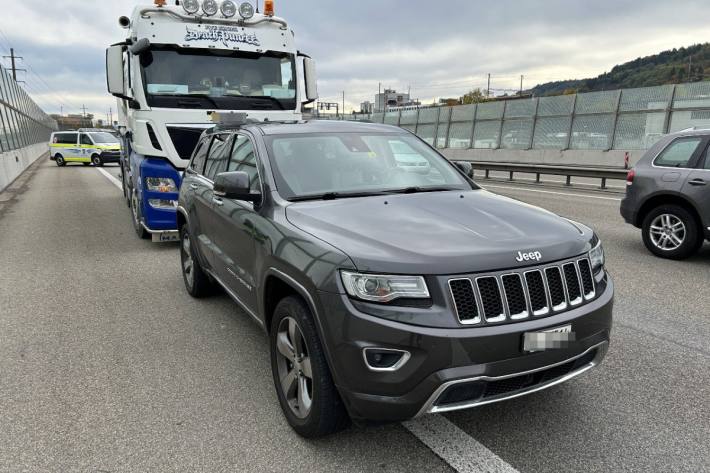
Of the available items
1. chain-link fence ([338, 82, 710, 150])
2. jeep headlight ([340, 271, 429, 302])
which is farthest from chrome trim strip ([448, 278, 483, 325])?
chain-link fence ([338, 82, 710, 150])

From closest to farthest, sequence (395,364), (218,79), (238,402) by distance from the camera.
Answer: (395,364) < (238,402) < (218,79)

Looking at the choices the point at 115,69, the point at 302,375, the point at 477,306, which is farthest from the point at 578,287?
the point at 115,69

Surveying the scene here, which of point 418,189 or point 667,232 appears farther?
point 667,232

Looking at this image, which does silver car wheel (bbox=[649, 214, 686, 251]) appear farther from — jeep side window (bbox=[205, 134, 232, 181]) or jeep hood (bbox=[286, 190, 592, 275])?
jeep side window (bbox=[205, 134, 232, 181])

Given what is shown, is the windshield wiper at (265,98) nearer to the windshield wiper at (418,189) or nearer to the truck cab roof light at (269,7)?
the truck cab roof light at (269,7)

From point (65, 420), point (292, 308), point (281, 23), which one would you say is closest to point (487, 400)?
point (292, 308)

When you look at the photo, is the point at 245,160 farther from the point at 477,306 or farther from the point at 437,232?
the point at 477,306

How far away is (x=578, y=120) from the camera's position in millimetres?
24875

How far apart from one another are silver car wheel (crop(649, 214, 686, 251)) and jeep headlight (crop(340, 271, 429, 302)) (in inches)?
238

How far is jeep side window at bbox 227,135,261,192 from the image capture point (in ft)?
12.5

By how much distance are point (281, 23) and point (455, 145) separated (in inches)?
971

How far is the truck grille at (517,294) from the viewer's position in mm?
2469

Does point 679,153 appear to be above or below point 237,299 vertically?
above

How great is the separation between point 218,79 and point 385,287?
22.3ft
